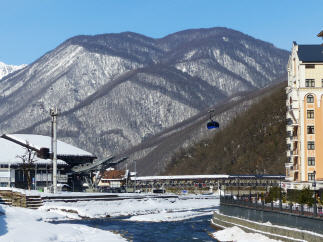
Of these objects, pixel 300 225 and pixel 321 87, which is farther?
pixel 321 87

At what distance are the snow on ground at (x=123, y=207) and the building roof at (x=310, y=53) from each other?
110 feet

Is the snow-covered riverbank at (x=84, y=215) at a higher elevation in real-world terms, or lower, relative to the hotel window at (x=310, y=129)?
Answer: lower

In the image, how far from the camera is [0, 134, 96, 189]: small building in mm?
141750

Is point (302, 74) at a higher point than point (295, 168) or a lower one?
higher

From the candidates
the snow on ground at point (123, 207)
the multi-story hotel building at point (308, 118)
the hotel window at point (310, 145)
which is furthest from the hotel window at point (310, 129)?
the snow on ground at point (123, 207)

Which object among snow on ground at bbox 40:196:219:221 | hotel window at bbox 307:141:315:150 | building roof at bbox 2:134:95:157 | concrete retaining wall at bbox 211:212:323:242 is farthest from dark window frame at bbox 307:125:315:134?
building roof at bbox 2:134:95:157

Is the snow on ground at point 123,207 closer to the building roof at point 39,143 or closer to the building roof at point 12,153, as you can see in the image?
the building roof at point 12,153

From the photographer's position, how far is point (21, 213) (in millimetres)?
77938

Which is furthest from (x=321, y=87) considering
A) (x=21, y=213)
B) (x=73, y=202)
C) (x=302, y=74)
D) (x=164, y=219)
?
(x=21, y=213)

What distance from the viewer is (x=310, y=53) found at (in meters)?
114

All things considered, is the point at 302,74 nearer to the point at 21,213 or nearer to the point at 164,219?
the point at 164,219

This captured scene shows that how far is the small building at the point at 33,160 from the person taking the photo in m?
142

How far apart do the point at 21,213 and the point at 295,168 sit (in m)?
54.1

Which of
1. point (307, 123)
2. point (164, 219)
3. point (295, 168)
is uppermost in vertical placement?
point (307, 123)
